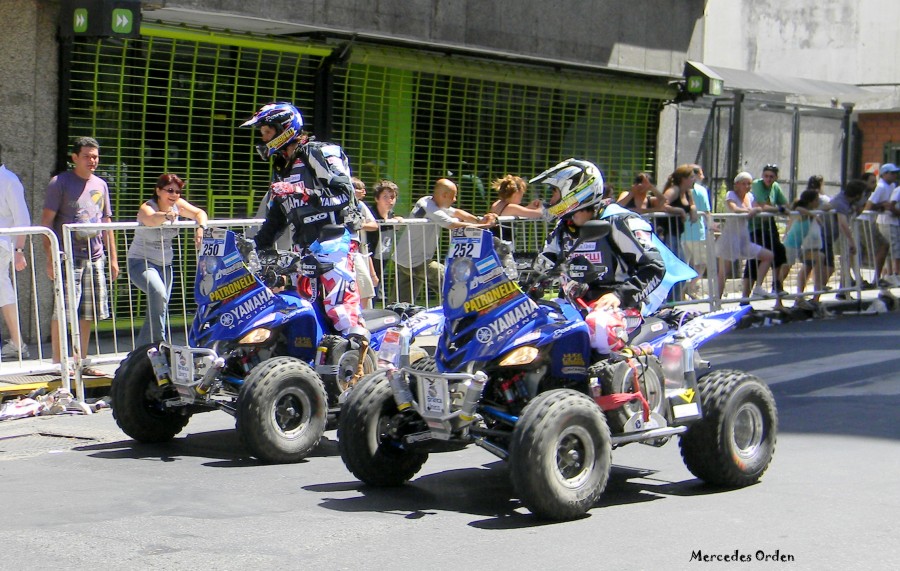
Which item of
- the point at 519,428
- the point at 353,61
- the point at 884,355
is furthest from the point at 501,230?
the point at 519,428

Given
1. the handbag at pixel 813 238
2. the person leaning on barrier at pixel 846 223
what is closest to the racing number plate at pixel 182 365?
the handbag at pixel 813 238

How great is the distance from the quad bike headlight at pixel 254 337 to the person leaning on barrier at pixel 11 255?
248 centimetres

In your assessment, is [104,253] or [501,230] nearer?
[104,253]

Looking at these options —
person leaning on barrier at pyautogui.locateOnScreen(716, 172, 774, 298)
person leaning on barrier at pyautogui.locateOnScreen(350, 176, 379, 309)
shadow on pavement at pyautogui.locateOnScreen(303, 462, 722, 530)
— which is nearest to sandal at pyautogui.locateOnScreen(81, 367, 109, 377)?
person leaning on barrier at pyautogui.locateOnScreen(350, 176, 379, 309)

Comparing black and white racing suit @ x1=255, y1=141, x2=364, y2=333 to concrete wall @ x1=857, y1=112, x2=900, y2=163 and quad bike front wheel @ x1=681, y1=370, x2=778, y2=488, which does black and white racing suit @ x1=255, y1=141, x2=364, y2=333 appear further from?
concrete wall @ x1=857, y1=112, x2=900, y2=163

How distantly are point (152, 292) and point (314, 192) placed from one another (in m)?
2.22

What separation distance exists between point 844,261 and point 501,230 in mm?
5723

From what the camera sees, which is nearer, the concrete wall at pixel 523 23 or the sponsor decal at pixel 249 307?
the sponsor decal at pixel 249 307

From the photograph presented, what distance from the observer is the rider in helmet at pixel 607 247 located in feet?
24.0

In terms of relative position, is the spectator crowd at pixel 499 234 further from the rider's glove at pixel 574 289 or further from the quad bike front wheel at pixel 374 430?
the quad bike front wheel at pixel 374 430

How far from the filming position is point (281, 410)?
813 cm

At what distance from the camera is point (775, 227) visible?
52.4 feet

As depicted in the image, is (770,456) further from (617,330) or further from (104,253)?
(104,253)

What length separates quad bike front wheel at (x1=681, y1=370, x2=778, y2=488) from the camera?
7.21 metres
